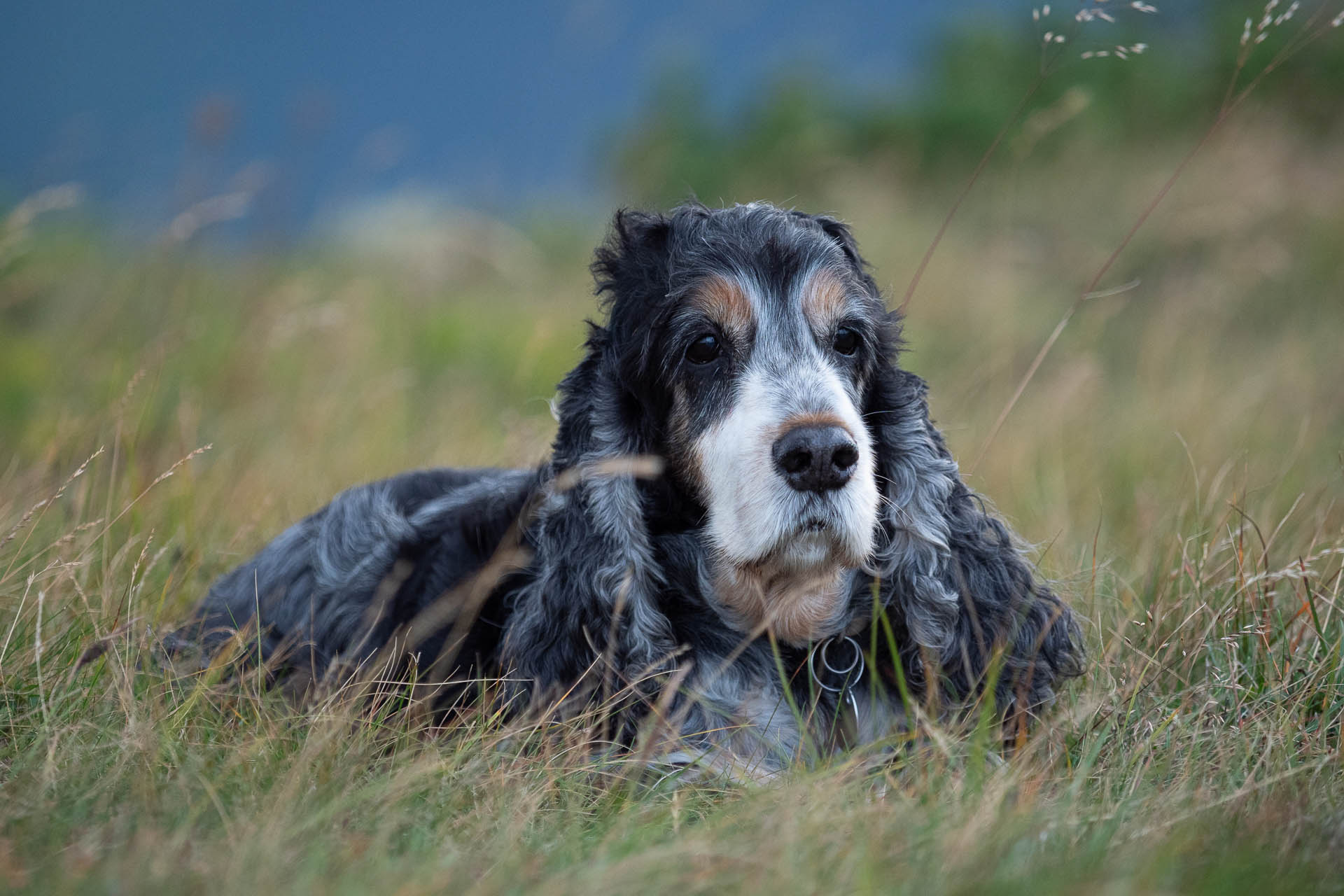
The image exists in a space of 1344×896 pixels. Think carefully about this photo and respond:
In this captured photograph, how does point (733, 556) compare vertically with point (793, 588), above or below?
above

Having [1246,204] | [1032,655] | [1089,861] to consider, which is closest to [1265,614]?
[1032,655]

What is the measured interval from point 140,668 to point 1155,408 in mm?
5559

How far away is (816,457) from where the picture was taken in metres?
2.63

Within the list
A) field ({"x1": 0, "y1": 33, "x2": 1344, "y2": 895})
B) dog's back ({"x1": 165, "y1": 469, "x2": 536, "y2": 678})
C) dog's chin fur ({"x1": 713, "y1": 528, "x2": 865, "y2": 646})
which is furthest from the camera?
dog's back ({"x1": 165, "y1": 469, "x2": 536, "y2": 678})

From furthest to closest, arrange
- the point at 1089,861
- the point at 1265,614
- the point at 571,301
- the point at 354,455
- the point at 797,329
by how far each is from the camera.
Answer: the point at 571,301
the point at 354,455
the point at 1265,614
the point at 797,329
the point at 1089,861

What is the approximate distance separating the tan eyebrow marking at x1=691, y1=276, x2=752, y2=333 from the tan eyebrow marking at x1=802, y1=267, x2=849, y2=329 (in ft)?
0.53

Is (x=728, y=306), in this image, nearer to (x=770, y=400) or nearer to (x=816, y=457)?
(x=770, y=400)

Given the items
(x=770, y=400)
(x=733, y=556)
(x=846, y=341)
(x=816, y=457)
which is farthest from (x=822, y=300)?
(x=733, y=556)

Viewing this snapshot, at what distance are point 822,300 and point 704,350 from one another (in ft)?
1.13

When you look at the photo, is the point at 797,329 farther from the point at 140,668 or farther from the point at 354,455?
the point at 354,455

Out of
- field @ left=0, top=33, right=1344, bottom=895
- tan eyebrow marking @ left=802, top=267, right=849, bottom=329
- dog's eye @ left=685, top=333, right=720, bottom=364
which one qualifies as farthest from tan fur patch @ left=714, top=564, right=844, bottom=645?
tan eyebrow marking @ left=802, top=267, right=849, bottom=329

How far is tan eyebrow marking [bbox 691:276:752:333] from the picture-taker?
3.01m

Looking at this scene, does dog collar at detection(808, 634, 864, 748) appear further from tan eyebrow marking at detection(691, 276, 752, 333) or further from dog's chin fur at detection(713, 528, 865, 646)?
tan eyebrow marking at detection(691, 276, 752, 333)

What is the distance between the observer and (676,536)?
3152 mm
